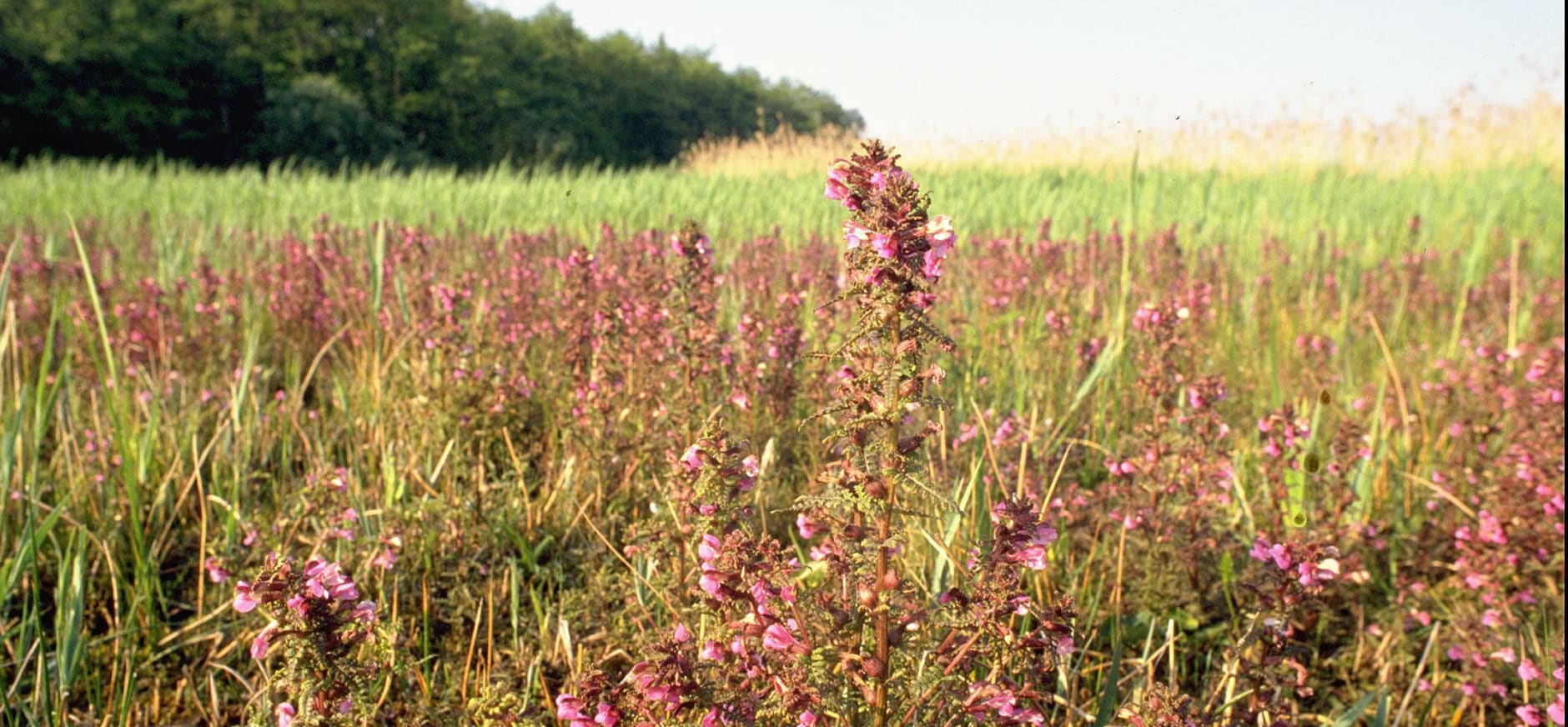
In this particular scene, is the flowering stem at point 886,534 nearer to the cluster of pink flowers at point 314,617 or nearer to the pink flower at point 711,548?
the pink flower at point 711,548

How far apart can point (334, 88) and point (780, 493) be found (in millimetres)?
33057

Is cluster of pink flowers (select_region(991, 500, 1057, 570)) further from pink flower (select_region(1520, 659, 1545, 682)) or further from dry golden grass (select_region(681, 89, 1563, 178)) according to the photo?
dry golden grass (select_region(681, 89, 1563, 178))

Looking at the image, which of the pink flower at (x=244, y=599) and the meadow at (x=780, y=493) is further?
the meadow at (x=780, y=493)

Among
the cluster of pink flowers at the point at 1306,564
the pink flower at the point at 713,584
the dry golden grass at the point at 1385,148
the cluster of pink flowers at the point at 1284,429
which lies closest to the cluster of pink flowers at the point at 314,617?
the pink flower at the point at 713,584

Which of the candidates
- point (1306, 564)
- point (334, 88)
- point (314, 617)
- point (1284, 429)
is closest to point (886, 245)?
point (314, 617)

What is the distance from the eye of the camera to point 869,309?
123 cm

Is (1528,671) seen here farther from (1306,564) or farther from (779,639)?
(779,639)

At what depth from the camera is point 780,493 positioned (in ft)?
9.43

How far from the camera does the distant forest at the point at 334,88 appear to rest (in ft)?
90.4

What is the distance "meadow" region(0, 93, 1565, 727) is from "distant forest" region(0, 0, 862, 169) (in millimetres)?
20195

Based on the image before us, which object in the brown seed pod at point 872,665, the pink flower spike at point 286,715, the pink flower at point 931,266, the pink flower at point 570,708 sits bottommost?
the pink flower spike at point 286,715

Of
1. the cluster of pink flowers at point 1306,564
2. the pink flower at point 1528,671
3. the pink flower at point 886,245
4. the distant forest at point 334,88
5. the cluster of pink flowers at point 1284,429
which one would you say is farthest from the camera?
the distant forest at point 334,88

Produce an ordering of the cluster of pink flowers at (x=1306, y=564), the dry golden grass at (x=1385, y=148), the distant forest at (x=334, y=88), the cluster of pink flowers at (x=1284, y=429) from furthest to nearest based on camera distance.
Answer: the distant forest at (x=334, y=88)
the dry golden grass at (x=1385, y=148)
the cluster of pink flowers at (x=1284, y=429)
the cluster of pink flowers at (x=1306, y=564)

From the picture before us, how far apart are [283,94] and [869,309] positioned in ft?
112
